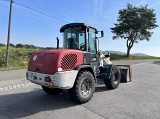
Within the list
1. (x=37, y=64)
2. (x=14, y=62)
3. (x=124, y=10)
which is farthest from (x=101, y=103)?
(x=124, y=10)

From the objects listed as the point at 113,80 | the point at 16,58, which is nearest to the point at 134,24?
the point at 16,58

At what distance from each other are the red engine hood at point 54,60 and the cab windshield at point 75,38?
64 centimetres

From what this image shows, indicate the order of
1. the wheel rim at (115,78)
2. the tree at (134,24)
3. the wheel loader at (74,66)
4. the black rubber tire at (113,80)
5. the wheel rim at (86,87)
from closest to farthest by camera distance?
the wheel loader at (74,66) → the wheel rim at (86,87) → the black rubber tire at (113,80) → the wheel rim at (115,78) → the tree at (134,24)

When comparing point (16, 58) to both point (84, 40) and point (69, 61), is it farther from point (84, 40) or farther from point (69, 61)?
point (69, 61)

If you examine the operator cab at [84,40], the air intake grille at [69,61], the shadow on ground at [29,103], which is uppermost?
the operator cab at [84,40]

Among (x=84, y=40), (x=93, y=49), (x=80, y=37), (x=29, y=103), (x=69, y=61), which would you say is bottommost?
(x=29, y=103)

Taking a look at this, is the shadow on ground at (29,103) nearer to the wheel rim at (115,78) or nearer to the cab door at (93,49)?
the cab door at (93,49)

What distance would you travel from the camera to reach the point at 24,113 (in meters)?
5.34

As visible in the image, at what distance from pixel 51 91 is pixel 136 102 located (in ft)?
9.43

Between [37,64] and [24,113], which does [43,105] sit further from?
[37,64]

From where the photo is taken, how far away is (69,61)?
19.6 feet

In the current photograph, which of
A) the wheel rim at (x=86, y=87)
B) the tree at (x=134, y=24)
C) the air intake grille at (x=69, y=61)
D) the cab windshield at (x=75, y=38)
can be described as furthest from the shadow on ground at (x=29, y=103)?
the tree at (x=134, y=24)

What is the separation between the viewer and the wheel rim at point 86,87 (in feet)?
20.9

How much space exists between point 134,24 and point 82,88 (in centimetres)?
3771
